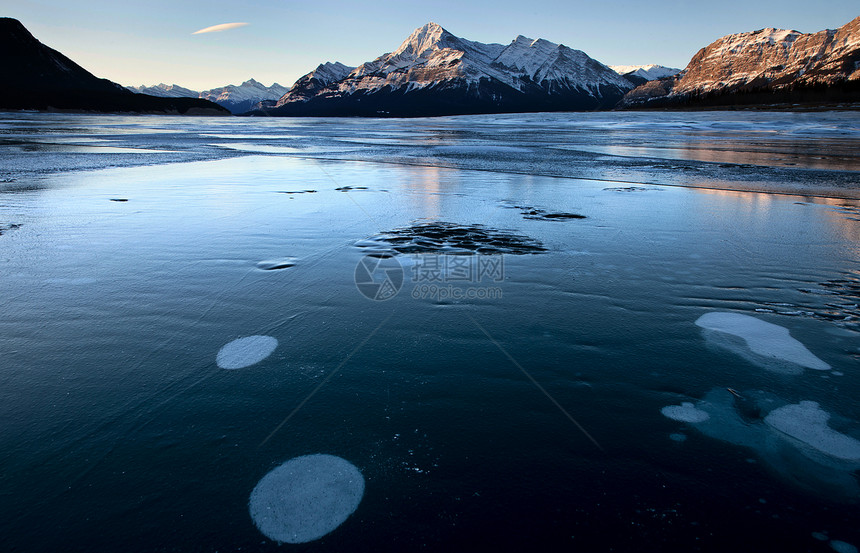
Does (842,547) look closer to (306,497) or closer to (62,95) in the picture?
(306,497)

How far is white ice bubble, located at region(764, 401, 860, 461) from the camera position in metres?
2.01

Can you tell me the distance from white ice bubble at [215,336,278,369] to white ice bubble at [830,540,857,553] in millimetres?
2672

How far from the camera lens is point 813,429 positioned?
84.2 inches

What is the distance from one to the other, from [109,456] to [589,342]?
259cm

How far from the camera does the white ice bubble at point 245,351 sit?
8.92ft

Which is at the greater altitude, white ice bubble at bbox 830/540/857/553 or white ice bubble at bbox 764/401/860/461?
white ice bubble at bbox 764/401/860/461

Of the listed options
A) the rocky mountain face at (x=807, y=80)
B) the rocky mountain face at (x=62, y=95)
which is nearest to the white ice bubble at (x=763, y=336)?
the rocky mountain face at (x=807, y=80)

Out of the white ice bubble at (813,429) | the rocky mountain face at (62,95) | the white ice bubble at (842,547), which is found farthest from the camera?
the rocky mountain face at (62,95)

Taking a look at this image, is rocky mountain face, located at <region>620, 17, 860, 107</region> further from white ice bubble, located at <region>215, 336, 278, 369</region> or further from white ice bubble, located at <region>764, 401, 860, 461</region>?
white ice bubble, located at <region>215, 336, 278, 369</region>

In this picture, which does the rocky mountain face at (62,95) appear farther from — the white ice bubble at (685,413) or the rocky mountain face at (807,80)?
the white ice bubble at (685,413)

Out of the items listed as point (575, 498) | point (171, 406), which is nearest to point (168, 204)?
point (171, 406)

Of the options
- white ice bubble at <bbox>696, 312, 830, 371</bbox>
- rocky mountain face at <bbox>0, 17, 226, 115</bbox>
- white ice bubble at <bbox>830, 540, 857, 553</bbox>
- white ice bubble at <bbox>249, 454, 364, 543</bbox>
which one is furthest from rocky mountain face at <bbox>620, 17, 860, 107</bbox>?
rocky mountain face at <bbox>0, 17, 226, 115</bbox>

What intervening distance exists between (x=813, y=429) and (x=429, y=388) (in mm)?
1798

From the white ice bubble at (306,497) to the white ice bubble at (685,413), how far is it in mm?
1495
